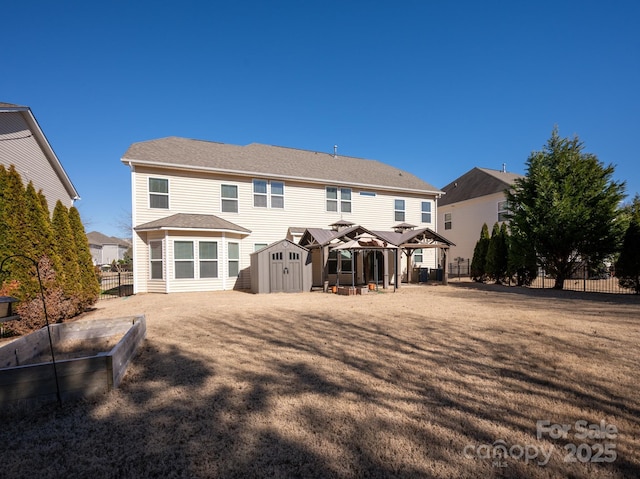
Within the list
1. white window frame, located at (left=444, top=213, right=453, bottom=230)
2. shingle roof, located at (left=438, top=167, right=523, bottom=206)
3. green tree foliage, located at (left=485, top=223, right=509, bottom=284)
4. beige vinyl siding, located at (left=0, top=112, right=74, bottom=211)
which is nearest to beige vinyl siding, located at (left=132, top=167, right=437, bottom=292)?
beige vinyl siding, located at (left=0, top=112, right=74, bottom=211)

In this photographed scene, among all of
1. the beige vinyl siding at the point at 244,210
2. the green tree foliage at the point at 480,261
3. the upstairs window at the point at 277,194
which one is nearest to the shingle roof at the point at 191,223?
the beige vinyl siding at the point at 244,210

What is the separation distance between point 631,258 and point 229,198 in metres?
18.1

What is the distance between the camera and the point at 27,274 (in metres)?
7.32

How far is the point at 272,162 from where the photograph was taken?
17.8 metres

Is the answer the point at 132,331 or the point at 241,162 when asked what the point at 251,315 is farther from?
the point at 241,162

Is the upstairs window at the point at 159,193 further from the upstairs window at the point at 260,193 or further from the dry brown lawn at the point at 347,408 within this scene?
the dry brown lawn at the point at 347,408

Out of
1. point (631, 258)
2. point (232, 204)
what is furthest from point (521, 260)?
point (232, 204)

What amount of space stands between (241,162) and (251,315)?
10608 millimetres

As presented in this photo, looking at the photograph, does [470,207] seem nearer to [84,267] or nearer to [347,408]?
[347,408]

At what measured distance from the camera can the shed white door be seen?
13977mm

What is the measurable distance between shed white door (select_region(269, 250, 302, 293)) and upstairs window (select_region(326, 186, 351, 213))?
4869 mm

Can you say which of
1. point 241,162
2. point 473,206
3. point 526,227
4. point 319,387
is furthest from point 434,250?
point 319,387

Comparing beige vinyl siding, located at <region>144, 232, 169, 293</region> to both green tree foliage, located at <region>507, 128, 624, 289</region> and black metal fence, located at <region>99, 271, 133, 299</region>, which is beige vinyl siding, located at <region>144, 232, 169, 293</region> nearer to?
black metal fence, located at <region>99, 271, 133, 299</region>

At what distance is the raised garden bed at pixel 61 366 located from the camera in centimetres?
332
